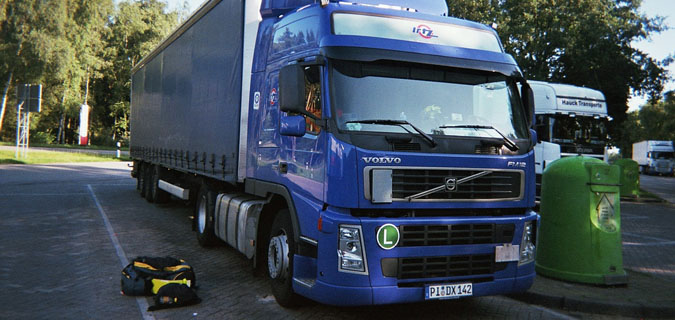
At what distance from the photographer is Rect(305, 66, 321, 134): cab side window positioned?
4.84 metres

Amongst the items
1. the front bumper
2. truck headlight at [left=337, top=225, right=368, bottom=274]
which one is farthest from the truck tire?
truck headlight at [left=337, top=225, right=368, bottom=274]

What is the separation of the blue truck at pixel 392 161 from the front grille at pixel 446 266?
1 centimetres

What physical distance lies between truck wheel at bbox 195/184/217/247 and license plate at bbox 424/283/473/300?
4.37m

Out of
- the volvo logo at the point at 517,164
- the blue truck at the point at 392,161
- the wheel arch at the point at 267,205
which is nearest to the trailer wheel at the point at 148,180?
the wheel arch at the point at 267,205

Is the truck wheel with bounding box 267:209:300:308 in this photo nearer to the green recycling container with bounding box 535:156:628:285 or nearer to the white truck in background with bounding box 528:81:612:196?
the green recycling container with bounding box 535:156:628:285

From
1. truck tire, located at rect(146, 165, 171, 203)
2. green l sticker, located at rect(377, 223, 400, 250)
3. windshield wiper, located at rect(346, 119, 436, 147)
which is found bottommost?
truck tire, located at rect(146, 165, 171, 203)

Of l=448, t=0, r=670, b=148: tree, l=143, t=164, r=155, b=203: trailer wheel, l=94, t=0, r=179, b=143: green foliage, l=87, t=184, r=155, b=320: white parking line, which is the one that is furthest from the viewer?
l=94, t=0, r=179, b=143: green foliage

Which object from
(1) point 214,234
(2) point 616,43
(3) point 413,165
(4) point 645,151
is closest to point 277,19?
(3) point 413,165

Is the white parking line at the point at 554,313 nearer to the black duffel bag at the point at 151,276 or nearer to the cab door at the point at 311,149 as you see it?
the cab door at the point at 311,149

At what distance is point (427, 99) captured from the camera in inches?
194

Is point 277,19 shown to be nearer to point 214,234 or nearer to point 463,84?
point 463,84

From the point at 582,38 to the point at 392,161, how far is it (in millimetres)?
28659

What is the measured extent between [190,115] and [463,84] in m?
5.93

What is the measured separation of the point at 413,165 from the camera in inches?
180
